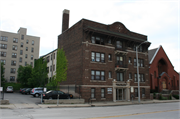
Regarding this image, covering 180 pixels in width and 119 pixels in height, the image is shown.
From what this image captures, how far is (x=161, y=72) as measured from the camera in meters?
47.5

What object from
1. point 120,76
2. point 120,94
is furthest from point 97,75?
point 120,94

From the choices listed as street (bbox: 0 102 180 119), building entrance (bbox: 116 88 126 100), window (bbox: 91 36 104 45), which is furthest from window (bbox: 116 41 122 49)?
street (bbox: 0 102 180 119)

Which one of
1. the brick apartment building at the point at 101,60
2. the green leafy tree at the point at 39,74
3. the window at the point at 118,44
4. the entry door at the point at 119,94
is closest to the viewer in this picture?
the brick apartment building at the point at 101,60

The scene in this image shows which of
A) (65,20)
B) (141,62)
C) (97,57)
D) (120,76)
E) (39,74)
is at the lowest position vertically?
(120,76)

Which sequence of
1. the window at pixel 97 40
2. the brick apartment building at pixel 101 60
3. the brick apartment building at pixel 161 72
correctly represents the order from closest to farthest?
the brick apartment building at pixel 101 60
the window at pixel 97 40
the brick apartment building at pixel 161 72

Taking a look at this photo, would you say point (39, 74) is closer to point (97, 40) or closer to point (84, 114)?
point (97, 40)

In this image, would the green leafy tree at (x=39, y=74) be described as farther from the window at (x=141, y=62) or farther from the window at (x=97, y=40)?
the window at (x=141, y=62)

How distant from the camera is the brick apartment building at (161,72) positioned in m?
42.5

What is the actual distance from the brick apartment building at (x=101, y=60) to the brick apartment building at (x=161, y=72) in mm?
9498

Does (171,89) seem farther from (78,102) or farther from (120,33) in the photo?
(78,102)

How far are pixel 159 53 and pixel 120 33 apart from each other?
19604 millimetres

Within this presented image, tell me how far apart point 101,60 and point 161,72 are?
87.7 feet

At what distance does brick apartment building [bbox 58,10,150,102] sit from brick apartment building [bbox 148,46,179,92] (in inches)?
374

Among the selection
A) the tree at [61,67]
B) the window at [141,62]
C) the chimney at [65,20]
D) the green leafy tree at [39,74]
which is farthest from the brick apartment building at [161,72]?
the green leafy tree at [39,74]
